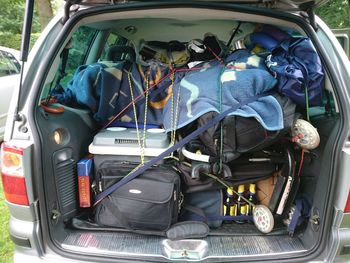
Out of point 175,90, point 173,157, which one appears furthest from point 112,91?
point 173,157

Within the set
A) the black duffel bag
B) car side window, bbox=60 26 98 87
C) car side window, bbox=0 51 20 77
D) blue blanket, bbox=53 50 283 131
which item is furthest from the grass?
car side window, bbox=0 51 20 77

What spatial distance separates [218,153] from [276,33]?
88 centimetres

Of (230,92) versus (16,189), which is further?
(230,92)

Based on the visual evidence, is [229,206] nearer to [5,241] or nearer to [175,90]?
[175,90]

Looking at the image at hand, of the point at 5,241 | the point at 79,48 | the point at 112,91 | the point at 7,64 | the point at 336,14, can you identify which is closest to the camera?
the point at 112,91

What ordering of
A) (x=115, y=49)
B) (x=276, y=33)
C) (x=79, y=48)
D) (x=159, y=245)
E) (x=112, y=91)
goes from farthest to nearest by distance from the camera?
1. (x=115, y=49)
2. (x=79, y=48)
3. (x=112, y=91)
4. (x=276, y=33)
5. (x=159, y=245)

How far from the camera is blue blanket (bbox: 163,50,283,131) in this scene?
1.92 metres

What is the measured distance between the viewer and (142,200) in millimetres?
1950

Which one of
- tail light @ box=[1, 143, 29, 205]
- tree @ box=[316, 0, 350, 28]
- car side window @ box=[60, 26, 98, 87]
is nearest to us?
tail light @ box=[1, 143, 29, 205]

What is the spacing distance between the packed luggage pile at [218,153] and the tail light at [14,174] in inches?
16.0

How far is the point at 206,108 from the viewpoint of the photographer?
1.97 meters

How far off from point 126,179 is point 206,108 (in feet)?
1.90

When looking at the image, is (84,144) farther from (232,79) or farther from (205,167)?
(232,79)

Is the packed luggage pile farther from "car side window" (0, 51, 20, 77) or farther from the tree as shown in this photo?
the tree
